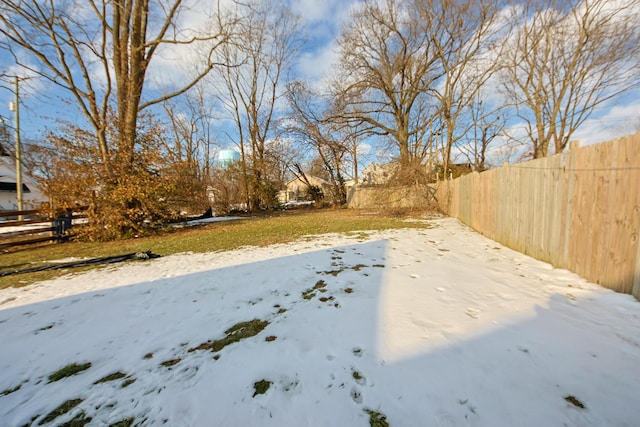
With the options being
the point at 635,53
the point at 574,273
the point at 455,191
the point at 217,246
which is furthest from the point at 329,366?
the point at 635,53

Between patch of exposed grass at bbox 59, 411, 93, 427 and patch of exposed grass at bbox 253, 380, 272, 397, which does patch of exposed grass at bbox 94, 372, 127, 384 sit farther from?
patch of exposed grass at bbox 253, 380, 272, 397

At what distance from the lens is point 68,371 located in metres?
1.79

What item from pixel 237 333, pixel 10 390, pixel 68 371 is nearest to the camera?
pixel 10 390

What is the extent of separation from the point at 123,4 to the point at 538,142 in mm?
22348

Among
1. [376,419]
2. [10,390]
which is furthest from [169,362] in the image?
[376,419]

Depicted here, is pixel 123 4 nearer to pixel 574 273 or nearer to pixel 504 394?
pixel 504 394

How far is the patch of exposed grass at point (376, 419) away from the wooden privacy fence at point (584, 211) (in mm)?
2843

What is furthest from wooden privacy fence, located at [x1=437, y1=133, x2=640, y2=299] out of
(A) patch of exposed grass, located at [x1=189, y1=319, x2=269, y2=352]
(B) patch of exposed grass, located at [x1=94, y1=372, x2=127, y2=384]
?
(B) patch of exposed grass, located at [x1=94, y1=372, x2=127, y2=384]

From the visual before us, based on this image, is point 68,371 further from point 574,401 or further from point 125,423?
point 574,401

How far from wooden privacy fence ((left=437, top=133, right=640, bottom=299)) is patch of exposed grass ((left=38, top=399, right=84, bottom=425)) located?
4.57m

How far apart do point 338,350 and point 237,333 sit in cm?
92

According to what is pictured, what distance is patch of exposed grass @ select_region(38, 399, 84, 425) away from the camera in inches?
55.1

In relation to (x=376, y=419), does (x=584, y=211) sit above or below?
above

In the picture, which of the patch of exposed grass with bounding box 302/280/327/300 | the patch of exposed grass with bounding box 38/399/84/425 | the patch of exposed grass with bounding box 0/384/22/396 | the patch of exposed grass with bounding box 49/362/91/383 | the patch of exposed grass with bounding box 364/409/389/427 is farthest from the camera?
the patch of exposed grass with bounding box 302/280/327/300
